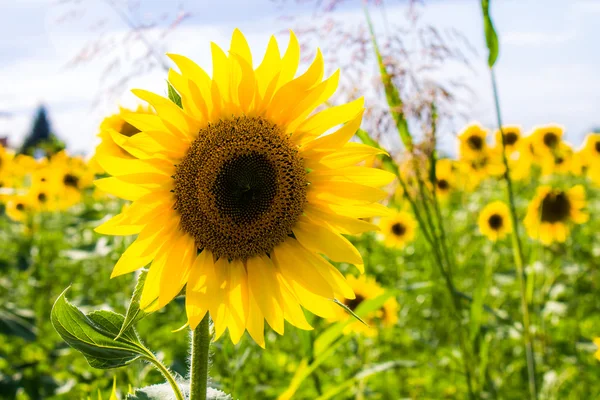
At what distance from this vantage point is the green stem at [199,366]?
0.97 m

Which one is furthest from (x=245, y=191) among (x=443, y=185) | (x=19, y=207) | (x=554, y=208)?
(x=443, y=185)

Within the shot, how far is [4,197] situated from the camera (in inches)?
167

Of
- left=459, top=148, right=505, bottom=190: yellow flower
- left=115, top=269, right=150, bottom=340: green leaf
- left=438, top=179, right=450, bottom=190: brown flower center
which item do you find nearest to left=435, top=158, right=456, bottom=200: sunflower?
left=438, top=179, right=450, bottom=190: brown flower center

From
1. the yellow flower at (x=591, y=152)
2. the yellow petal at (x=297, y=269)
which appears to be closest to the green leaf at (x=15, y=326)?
the yellow petal at (x=297, y=269)

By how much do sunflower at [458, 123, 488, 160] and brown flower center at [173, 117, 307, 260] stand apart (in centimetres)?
437

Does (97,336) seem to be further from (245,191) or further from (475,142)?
(475,142)

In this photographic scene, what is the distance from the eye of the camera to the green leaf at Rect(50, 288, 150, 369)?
3.08 ft

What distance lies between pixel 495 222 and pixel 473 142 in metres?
1.10

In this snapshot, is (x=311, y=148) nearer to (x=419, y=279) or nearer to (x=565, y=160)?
(x=419, y=279)

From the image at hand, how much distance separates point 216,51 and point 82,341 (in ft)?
1.70

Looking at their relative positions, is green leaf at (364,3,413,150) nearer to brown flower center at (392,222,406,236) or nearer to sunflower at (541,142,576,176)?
brown flower center at (392,222,406,236)

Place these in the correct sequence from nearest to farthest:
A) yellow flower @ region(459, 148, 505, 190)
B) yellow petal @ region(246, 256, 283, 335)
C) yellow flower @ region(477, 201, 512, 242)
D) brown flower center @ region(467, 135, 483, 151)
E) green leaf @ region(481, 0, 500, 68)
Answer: yellow petal @ region(246, 256, 283, 335)
green leaf @ region(481, 0, 500, 68)
yellow flower @ region(477, 201, 512, 242)
yellow flower @ region(459, 148, 505, 190)
brown flower center @ region(467, 135, 483, 151)

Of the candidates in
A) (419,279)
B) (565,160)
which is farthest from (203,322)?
(565,160)

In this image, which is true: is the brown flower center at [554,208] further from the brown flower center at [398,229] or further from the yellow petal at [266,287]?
the yellow petal at [266,287]
